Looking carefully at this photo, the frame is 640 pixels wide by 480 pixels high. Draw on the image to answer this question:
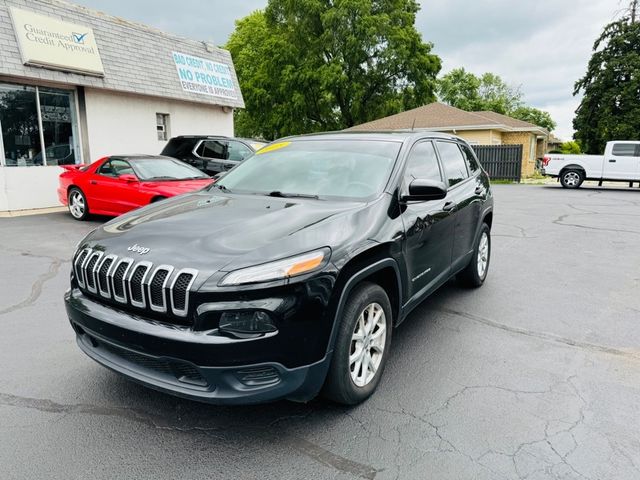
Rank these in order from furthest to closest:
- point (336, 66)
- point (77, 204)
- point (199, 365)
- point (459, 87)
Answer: point (459, 87) < point (336, 66) < point (77, 204) < point (199, 365)

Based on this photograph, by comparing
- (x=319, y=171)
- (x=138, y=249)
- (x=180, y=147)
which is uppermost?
(x=180, y=147)

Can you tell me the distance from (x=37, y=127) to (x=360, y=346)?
40.3 feet

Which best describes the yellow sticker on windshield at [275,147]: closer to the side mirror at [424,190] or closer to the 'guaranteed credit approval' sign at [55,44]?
the side mirror at [424,190]

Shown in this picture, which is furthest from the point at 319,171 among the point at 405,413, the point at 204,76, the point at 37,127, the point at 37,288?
the point at 204,76

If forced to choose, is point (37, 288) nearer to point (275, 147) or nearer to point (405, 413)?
point (275, 147)

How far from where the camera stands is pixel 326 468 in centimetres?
238

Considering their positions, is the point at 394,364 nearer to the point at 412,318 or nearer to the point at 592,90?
the point at 412,318

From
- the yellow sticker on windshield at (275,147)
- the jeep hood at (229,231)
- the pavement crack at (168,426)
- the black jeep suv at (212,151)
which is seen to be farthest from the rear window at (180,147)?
the pavement crack at (168,426)

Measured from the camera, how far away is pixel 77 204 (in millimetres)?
9883

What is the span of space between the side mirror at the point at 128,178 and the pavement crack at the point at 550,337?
6.38 m

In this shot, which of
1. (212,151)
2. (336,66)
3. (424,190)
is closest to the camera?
(424,190)

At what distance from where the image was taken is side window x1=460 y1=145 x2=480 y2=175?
5.16 m

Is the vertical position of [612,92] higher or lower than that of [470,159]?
higher

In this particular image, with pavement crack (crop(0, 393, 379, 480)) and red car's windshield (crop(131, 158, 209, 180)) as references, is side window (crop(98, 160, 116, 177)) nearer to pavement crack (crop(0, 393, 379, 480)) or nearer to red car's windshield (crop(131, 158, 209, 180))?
red car's windshield (crop(131, 158, 209, 180))
